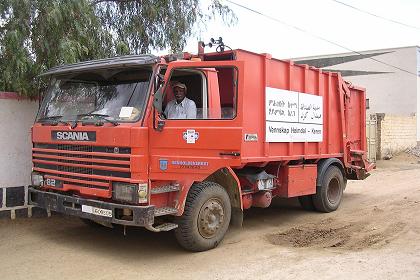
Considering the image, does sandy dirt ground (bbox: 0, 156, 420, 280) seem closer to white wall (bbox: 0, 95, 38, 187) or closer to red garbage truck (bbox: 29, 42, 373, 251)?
red garbage truck (bbox: 29, 42, 373, 251)

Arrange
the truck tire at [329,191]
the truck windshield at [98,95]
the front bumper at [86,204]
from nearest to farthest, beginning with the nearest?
the front bumper at [86,204] < the truck windshield at [98,95] < the truck tire at [329,191]

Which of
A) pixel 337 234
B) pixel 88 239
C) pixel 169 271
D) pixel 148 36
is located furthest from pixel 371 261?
pixel 148 36

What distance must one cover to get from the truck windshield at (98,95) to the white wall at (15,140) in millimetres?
1242

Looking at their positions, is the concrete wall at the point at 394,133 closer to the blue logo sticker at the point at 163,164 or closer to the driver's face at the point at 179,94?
the driver's face at the point at 179,94

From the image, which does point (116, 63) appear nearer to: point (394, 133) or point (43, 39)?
point (43, 39)

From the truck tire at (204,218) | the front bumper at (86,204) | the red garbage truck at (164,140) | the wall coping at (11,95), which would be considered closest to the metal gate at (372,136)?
the red garbage truck at (164,140)

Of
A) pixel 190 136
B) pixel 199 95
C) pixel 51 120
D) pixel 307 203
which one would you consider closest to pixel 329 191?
pixel 307 203

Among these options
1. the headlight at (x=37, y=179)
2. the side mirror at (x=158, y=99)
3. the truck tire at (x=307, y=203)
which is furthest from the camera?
the truck tire at (x=307, y=203)

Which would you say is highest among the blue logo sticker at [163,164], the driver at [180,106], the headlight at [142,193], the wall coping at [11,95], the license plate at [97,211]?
the wall coping at [11,95]

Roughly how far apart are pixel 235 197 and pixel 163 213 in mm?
1326

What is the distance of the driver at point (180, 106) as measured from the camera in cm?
591

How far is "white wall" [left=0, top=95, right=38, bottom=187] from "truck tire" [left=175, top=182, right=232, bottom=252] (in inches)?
135

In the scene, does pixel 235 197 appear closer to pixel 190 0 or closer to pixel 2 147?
pixel 2 147

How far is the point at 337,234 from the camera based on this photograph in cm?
717
